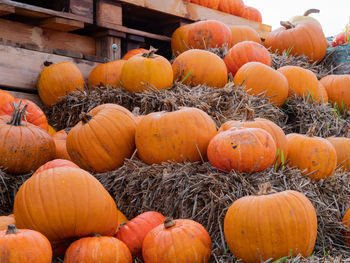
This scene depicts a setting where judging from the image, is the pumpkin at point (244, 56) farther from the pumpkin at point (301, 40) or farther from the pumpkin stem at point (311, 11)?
the pumpkin stem at point (311, 11)

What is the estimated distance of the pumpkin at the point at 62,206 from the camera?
2.20 m

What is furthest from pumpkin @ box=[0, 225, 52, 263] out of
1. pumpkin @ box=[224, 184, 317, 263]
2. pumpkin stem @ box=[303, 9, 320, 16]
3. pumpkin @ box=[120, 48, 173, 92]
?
pumpkin stem @ box=[303, 9, 320, 16]

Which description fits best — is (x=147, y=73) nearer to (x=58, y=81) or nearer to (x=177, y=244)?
(x=58, y=81)

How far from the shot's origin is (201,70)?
12.7 feet

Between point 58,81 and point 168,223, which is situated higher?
point 58,81

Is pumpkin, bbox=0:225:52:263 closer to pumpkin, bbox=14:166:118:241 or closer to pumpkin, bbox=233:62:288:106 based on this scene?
pumpkin, bbox=14:166:118:241

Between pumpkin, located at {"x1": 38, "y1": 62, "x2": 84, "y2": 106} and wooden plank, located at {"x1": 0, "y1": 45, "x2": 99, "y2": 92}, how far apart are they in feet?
0.28

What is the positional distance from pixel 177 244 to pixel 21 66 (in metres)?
2.48

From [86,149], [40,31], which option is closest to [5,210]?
[86,149]

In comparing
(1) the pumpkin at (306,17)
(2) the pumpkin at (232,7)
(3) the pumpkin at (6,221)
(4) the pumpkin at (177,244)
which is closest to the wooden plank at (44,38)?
(3) the pumpkin at (6,221)

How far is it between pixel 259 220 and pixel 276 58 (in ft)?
9.76

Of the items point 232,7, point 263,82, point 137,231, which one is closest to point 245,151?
point 137,231

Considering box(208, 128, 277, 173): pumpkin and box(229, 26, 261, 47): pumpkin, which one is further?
box(229, 26, 261, 47): pumpkin

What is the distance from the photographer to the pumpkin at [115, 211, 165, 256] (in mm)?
2361
